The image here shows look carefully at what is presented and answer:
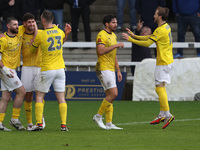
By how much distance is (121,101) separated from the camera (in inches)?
717

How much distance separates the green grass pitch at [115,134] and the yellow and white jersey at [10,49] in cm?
123

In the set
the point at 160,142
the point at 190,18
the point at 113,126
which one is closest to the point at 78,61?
the point at 190,18

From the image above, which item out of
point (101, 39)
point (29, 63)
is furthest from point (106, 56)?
point (29, 63)

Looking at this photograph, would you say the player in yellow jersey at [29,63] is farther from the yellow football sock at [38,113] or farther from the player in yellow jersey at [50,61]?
the yellow football sock at [38,113]

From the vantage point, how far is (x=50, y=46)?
11031 millimetres

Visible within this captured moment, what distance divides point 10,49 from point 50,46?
79 cm

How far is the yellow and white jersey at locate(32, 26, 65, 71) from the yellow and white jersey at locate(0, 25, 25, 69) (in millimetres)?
412

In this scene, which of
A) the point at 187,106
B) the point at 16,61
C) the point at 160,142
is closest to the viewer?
the point at 160,142

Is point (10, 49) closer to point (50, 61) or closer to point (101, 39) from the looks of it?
point (50, 61)

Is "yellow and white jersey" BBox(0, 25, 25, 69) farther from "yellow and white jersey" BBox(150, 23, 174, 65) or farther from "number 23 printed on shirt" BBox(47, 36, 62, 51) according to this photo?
"yellow and white jersey" BBox(150, 23, 174, 65)

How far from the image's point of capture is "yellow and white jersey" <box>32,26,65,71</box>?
36.2 feet

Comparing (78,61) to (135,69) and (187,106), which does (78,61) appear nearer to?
(135,69)

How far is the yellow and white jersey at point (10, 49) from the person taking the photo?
36.9 ft

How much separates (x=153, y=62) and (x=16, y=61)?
7478mm
